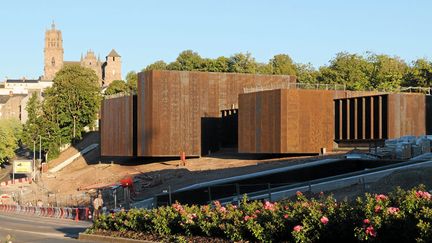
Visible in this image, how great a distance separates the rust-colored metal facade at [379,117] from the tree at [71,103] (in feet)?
237

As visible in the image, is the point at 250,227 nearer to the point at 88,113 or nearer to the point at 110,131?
the point at 110,131

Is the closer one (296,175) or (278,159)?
(296,175)

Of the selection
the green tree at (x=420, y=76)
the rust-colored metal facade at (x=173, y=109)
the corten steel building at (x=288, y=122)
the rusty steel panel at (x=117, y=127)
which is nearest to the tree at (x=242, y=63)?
the green tree at (x=420, y=76)

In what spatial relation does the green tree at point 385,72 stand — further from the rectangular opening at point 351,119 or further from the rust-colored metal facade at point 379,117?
the rectangular opening at point 351,119

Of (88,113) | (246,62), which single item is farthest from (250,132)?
(246,62)

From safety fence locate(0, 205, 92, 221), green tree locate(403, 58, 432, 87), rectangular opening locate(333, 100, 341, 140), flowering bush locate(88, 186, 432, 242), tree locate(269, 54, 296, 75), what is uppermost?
tree locate(269, 54, 296, 75)

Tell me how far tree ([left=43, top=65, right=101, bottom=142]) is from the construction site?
113ft

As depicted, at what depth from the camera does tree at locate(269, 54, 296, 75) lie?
152m

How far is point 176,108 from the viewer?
258 feet

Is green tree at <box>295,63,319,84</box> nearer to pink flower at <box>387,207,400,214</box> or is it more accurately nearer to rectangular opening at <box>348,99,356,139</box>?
rectangular opening at <box>348,99,356,139</box>

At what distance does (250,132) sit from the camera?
69125 millimetres

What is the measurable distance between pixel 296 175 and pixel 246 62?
352 feet

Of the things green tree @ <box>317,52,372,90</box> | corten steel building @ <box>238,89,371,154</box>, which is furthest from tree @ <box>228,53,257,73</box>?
corten steel building @ <box>238,89,371,154</box>

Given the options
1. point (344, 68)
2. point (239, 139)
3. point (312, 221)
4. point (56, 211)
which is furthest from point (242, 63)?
point (312, 221)
